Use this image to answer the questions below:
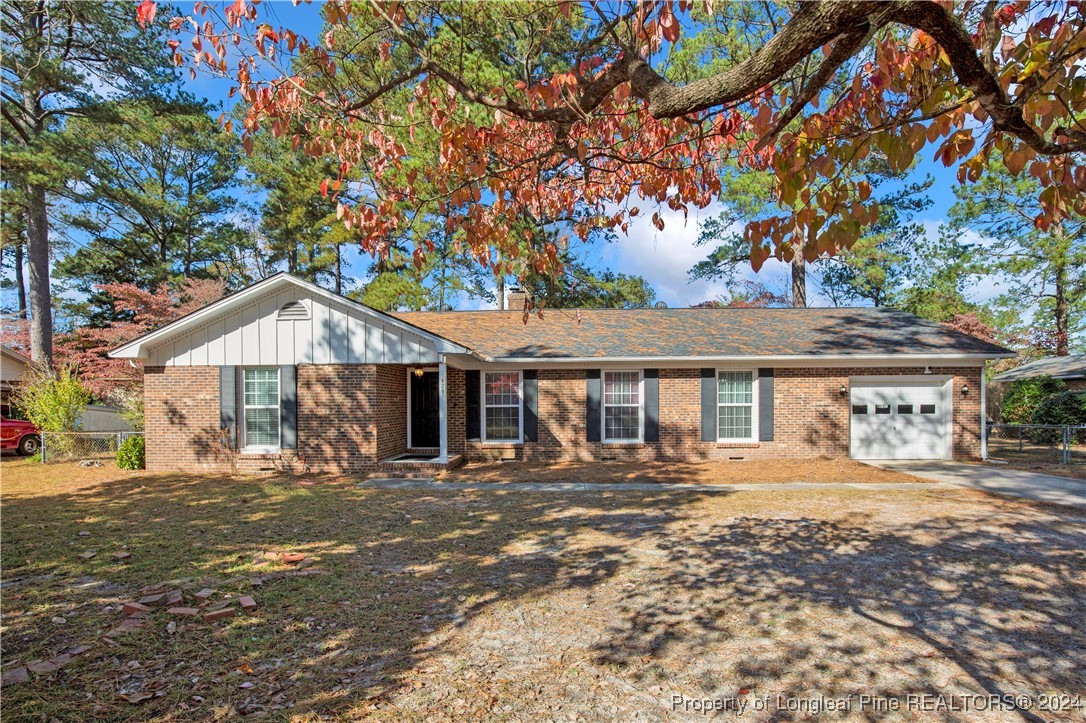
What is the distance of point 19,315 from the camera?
31.6 meters

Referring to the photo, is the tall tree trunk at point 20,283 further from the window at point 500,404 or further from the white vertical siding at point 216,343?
the window at point 500,404

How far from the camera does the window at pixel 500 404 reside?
14344 mm

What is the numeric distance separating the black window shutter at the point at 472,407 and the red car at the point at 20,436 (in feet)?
41.3

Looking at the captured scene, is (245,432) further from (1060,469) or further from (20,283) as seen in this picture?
(20,283)

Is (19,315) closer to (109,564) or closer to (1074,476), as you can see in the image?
(109,564)

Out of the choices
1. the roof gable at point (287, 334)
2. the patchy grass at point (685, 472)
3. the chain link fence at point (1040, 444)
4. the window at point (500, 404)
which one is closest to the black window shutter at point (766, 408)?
the patchy grass at point (685, 472)

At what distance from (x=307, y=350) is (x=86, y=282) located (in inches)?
991

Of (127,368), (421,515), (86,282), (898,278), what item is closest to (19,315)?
(86,282)

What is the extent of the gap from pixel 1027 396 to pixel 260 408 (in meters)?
26.1

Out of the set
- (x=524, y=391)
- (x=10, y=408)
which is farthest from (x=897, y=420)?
(x=10, y=408)

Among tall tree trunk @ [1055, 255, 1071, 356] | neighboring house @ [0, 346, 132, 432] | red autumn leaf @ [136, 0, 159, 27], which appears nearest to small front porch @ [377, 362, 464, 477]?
red autumn leaf @ [136, 0, 159, 27]

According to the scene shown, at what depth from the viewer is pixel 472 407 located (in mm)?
14336

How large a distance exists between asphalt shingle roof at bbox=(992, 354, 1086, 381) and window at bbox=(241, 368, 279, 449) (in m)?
26.0

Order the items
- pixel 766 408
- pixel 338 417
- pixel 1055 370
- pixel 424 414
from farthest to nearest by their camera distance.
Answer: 1. pixel 1055 370
2. pixel 424 414
3. pixel 766 408
4. pixel 338 417
